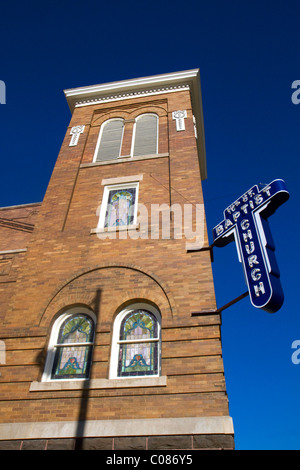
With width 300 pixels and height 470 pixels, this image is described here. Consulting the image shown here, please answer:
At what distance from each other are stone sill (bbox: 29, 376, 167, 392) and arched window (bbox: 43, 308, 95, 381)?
28 centimetres

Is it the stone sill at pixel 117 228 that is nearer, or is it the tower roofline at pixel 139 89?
the stone sill at pixel 117 228

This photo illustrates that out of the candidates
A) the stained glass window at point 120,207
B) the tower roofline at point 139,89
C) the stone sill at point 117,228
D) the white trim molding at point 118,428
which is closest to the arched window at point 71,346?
the white trim molding at point 118,428

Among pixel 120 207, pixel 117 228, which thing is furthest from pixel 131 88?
pixel 117 228

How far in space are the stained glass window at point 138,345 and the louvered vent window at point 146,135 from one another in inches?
270

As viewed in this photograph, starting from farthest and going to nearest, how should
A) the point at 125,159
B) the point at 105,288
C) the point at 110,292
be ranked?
the point at 125,159, the point at 105,288, the point at 110,292

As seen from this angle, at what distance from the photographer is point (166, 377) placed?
7.25m

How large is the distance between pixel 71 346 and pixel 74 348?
0.29ft

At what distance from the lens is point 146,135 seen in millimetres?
14289

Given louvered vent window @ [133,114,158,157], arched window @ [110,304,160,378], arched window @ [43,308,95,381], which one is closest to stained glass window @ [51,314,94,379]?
arched window @ [43,308,95,381]

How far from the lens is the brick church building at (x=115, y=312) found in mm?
6867

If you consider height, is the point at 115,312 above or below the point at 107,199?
below

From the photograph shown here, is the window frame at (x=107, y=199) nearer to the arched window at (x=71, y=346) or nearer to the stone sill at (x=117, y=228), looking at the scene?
the stone sill at (x=117, y=228)

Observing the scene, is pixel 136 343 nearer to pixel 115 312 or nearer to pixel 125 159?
pixel 115 312
